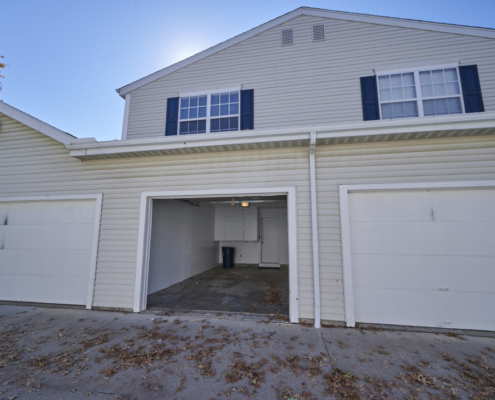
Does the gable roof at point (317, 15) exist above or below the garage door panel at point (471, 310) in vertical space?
above

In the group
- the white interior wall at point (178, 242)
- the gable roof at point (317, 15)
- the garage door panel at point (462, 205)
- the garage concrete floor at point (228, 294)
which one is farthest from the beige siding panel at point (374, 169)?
the white interior wall at point (178, 242)

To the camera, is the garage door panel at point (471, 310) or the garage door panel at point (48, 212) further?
the garage door panel at point (48, 212)

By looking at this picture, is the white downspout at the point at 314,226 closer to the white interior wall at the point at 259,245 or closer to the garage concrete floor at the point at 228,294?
the garage concrete floor at the point at 228,294

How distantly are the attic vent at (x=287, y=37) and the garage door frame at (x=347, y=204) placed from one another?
422 centimetres

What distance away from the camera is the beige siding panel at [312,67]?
4969 millimetres

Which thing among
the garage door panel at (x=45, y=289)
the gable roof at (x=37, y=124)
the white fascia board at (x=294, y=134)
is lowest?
the garage door panel at (x=45, y=289)

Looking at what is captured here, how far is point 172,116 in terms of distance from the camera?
5910mm

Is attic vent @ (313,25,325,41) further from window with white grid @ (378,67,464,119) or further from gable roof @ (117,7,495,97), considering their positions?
window with white grid @ (378,67,464,119)

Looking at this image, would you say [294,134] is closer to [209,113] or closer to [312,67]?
Answer: [312,67]

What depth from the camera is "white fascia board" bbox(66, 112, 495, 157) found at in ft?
11.1

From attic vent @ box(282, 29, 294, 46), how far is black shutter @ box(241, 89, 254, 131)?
1.55 m

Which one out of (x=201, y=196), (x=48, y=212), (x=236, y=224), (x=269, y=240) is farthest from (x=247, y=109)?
(x=269, y=240)

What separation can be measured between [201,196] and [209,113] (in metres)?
2.55

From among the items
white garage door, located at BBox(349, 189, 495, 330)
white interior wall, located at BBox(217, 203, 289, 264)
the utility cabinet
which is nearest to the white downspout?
white garage door, located at BBox(349, 189, 495, 330)
